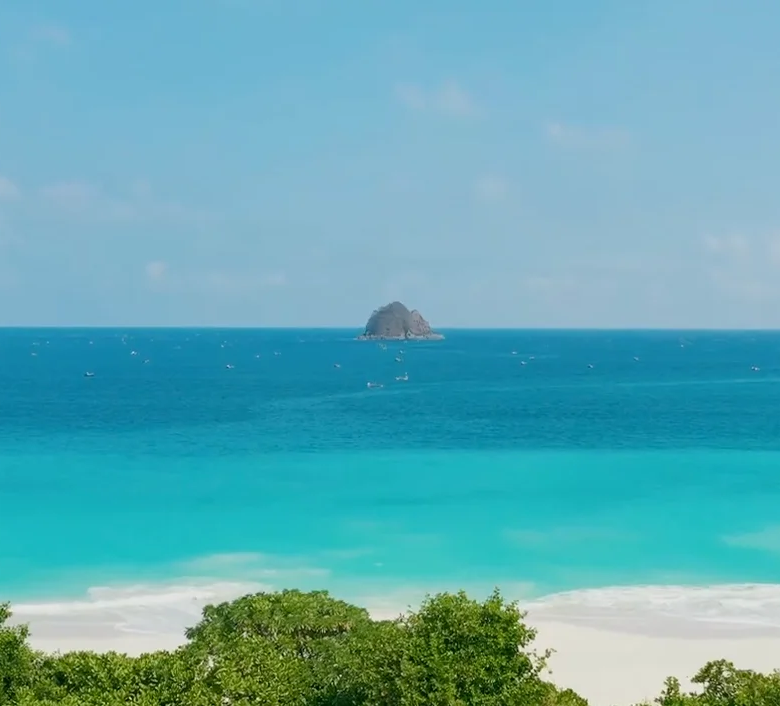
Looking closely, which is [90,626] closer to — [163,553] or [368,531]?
[163,553]

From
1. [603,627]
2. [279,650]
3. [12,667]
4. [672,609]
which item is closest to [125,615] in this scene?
[279,650]

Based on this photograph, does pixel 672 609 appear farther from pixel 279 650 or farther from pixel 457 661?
pixel 457 661

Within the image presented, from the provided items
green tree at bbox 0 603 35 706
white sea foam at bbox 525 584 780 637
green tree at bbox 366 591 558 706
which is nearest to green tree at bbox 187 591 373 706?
green tree at bbox 366 591 558 706

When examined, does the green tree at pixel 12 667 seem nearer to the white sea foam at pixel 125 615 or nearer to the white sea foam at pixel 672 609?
the white sea foam at pixel 125 615

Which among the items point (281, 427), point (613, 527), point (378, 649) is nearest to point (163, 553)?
point (613, 527)

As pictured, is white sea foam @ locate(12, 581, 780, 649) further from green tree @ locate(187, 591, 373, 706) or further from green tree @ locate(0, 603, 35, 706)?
green tree @ locate(0, 603, 35, 706)

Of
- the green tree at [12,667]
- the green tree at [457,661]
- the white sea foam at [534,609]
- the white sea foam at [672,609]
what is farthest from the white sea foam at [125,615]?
the green tree at [457,661]
